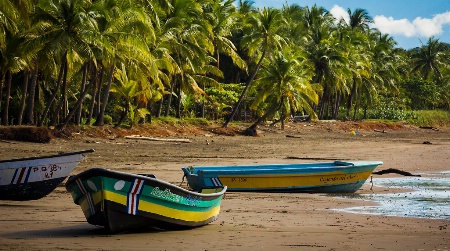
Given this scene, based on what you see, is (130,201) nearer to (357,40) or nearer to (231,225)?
(231,225)

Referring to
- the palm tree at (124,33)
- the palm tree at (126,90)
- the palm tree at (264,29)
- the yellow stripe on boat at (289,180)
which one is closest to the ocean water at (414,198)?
the yellow stripe on boat at (289,180)

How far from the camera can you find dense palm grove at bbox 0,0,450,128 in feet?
84.2

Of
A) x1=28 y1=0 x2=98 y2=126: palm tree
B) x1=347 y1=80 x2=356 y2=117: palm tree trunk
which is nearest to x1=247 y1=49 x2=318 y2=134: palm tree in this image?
x1=28 y1=0 x2=98 y2=126: palm tree

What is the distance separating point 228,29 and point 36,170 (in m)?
31.1

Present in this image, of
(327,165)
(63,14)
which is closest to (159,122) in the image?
(63,14)

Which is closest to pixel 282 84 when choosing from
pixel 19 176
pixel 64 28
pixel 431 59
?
pixel 64 28

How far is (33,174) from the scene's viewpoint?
11.9 metres

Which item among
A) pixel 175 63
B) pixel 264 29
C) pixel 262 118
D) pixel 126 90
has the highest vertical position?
pixel 264 29

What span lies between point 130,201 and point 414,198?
8194 mm

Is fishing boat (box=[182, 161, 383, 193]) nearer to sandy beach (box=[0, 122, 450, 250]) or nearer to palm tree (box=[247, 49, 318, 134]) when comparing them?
sandy beach (box=[0, 122, 450, 250])

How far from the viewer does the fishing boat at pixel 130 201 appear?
867 centimetres

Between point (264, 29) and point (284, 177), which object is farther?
point (264, 29)

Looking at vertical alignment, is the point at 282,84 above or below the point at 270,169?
above

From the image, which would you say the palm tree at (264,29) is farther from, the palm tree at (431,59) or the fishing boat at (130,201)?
the palm tree at (431,59)
